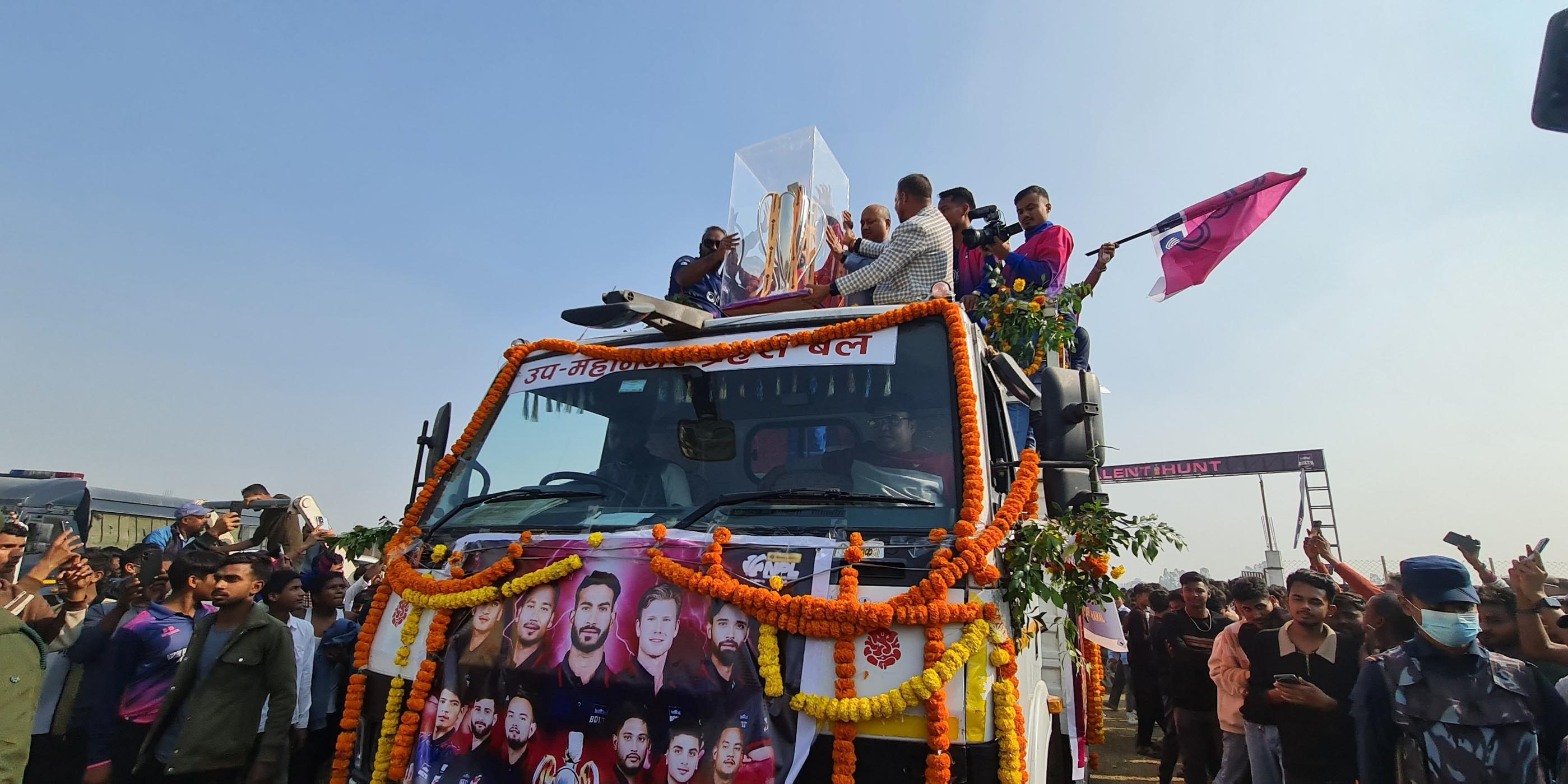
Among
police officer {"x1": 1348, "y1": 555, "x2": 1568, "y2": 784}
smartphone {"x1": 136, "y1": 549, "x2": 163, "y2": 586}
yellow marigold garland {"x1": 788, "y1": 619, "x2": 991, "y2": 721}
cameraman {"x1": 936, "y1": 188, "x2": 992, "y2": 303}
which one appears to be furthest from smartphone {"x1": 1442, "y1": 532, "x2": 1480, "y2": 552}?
smartphone {"x1": 136, "y1": 549, "x2": 163, "y2": 586}

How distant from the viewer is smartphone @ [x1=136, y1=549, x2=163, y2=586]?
5020 millimetres

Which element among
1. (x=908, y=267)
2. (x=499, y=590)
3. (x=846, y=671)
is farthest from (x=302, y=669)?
(x=908, y=267)

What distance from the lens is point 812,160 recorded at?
18.9ft

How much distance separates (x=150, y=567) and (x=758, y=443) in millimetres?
4444

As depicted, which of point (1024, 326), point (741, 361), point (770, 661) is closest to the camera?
point (770, 661)

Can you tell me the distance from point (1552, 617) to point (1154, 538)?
9.24 ft

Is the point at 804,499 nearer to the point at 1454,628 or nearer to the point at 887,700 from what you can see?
the point at 887,700

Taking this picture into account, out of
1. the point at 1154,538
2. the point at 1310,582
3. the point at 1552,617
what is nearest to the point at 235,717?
the point at 1154,538

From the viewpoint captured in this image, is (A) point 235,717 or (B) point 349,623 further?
(B) point 349,623

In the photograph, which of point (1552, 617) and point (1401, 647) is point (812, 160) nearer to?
point (1401, 647)

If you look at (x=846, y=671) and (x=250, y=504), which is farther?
(x=250, y=504)

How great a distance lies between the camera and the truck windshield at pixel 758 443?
2912mm

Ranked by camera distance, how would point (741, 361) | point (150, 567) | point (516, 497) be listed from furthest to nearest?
point (150, 567), point (741, 361), point (516, 497)

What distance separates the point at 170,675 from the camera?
390 centimetres
